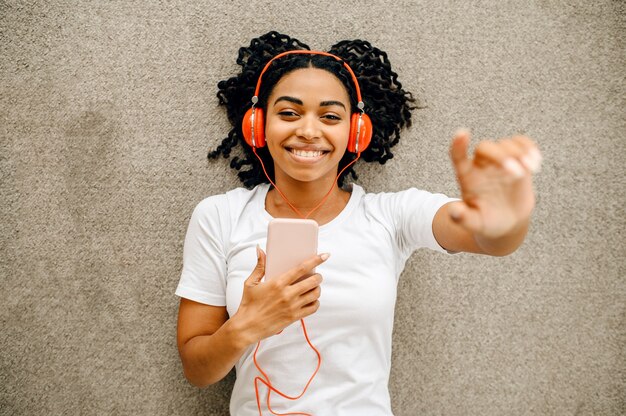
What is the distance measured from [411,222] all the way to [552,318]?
67cm

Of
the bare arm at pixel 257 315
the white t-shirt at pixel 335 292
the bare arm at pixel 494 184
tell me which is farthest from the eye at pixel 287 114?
the bare arm at pixel 494 184

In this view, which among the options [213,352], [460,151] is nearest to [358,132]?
[460,151]

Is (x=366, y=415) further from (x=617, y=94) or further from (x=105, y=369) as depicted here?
(x=617, y=94)

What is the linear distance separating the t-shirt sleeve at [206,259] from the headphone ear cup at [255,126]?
8.3 inches

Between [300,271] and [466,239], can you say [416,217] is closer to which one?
[466,239]

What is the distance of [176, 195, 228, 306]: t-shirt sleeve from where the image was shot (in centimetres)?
104

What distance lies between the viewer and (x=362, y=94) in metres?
1.21

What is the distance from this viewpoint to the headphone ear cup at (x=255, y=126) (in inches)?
42.0

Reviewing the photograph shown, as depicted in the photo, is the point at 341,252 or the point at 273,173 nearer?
the point at 341,252

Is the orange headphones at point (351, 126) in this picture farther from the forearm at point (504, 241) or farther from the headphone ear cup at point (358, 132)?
the forearm at point (504, 241)

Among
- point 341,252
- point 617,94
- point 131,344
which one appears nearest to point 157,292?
point 131,344

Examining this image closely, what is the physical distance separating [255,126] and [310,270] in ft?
1.48

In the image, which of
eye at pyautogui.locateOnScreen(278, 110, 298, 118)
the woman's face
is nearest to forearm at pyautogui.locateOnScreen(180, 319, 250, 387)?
the woman's face

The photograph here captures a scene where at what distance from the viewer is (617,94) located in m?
1.29
